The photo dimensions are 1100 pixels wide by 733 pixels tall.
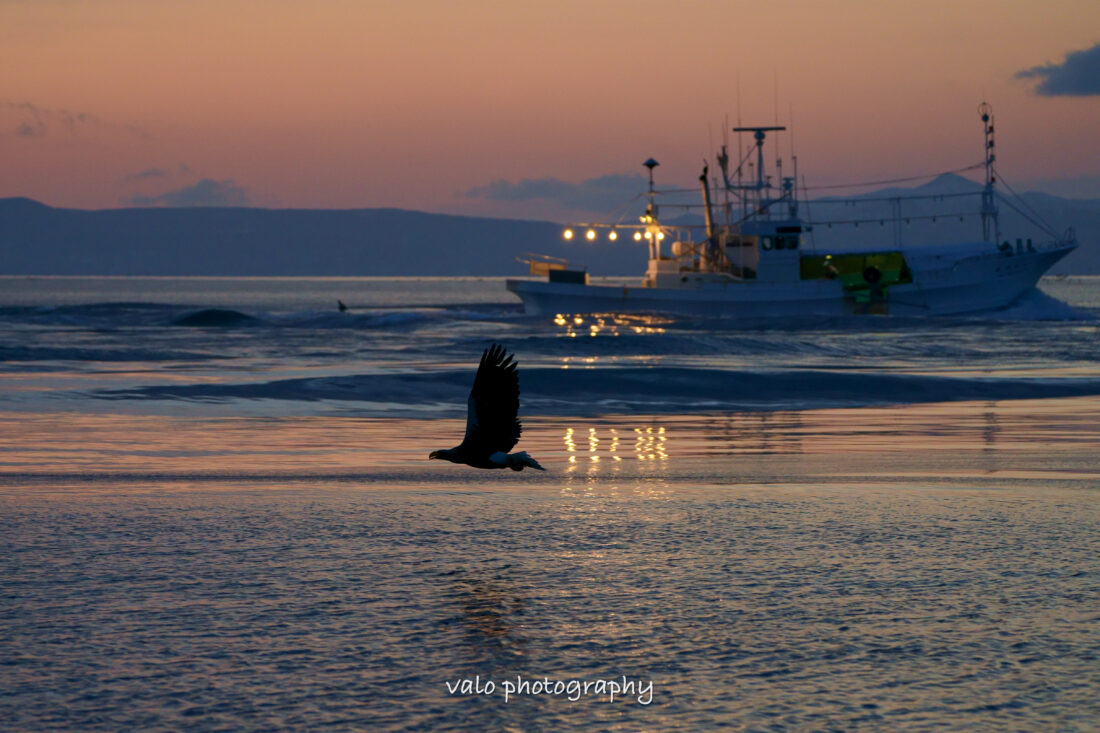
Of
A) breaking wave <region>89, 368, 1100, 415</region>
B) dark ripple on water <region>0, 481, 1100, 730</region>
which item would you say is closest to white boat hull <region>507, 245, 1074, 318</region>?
breaking wave <region>89, 368, 1100, 415</region>

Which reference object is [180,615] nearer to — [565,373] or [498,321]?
[565,373]

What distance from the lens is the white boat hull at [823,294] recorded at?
61531 mm

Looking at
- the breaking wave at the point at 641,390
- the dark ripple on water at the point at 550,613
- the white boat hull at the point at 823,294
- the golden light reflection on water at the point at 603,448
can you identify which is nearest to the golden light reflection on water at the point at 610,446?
the golden light reflection on water at the point at 603,448

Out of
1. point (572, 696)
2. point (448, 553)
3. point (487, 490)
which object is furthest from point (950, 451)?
point (572, 696)

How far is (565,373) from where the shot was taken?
28.4m

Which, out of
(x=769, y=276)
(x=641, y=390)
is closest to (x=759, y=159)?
(x=769, y=276)

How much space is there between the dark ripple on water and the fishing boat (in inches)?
1958

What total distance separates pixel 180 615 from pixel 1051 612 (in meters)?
4.99

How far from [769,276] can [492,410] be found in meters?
54.7

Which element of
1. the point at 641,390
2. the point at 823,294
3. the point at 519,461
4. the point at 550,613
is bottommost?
the point at 550,613

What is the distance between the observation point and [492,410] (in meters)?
9.16

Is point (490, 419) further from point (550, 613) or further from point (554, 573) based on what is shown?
point (550, 613)

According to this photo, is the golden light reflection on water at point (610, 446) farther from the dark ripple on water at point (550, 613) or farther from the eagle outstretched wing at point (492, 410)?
the eagle outstretched wing at point (492, 410)

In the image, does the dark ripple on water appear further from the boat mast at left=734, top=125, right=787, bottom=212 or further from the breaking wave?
the boat mast at left=734, top=125, right=787, bottom=212
